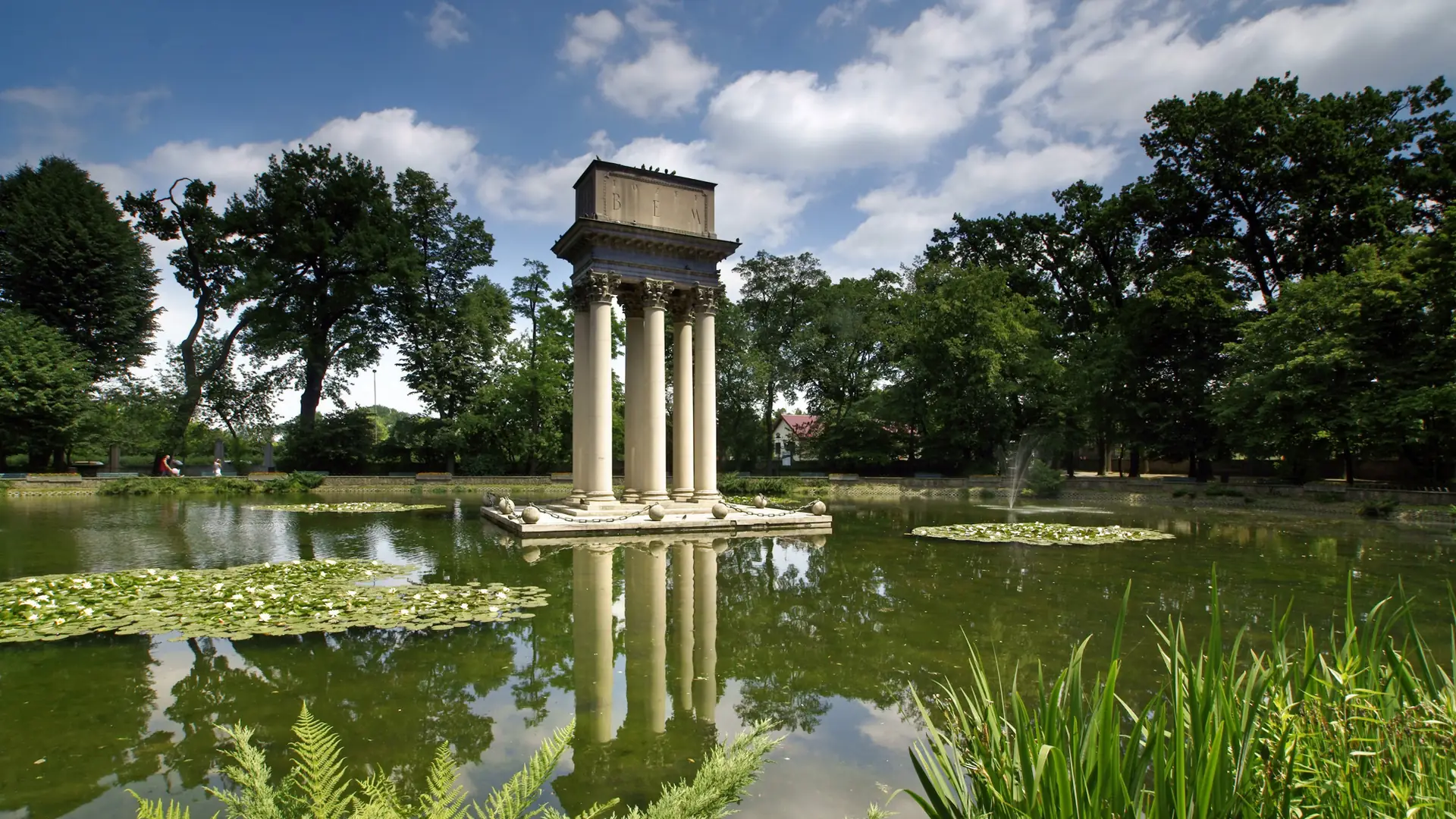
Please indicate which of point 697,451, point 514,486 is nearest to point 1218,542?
point 697,451

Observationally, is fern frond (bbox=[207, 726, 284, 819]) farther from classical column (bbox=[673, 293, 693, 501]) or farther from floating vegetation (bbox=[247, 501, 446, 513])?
floating vegetation (bbox=[247, 501, 446, 513])

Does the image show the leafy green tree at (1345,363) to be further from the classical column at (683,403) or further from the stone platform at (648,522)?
the classical column at (683,403)

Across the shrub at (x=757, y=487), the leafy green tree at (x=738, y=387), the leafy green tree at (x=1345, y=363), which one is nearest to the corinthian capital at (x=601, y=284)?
the shrub at (x=757, y=487)

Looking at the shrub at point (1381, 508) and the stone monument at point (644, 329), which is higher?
Result: the stone monument at point (644, 329)

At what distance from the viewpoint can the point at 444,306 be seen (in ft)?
146

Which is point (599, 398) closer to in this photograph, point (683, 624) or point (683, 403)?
point (683, 403)

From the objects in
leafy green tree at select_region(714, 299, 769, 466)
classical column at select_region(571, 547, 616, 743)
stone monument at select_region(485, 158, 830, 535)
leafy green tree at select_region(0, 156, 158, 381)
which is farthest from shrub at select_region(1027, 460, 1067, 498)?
leafy green tree at select_region(0, 156, 158, 381)

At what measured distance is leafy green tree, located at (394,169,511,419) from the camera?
42781 millimetres

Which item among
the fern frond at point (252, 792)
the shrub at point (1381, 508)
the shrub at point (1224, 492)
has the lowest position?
the shrub at point (1381, 508)

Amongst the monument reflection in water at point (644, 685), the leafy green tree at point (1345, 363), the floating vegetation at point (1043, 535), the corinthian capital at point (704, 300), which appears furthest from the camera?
the leafy green tree at point (1345, 363)

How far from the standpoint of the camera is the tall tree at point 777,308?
1949 inches

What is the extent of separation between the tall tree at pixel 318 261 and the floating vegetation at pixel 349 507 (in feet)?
50.1

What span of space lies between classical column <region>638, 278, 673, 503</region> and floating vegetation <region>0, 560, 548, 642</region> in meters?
11.2

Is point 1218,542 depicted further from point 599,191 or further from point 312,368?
point 312,368
